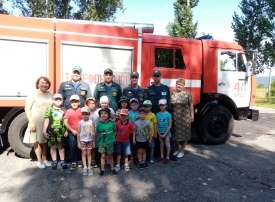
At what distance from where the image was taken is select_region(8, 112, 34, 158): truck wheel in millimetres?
4801

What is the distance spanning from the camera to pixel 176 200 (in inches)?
136

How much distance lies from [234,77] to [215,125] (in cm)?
136

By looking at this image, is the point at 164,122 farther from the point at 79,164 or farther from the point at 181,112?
the point at 79,164

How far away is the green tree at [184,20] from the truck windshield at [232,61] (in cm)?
1152

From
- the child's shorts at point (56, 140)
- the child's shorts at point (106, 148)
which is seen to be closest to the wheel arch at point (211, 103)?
the child's shorts at point (106, 148)

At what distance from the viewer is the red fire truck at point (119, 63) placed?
469cm

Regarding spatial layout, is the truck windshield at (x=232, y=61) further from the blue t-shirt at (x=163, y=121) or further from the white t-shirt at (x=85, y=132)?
the white t-shirt at (x=85, y=132)

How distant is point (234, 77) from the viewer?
253 inches

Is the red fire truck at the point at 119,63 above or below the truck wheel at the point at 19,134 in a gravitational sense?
above

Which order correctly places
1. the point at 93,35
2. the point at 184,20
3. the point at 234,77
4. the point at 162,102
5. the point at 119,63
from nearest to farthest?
the point at 162,102 → the point at 93,35 → the point at 119,63 → the point at 234,77 → the point at 184,20

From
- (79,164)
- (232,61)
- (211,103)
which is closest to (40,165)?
(79,164)

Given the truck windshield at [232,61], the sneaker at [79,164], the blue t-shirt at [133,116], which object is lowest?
the sneaker at [79,164]

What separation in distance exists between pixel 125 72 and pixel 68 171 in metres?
2.33

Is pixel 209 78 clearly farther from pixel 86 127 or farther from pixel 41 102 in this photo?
pixel 41 102
